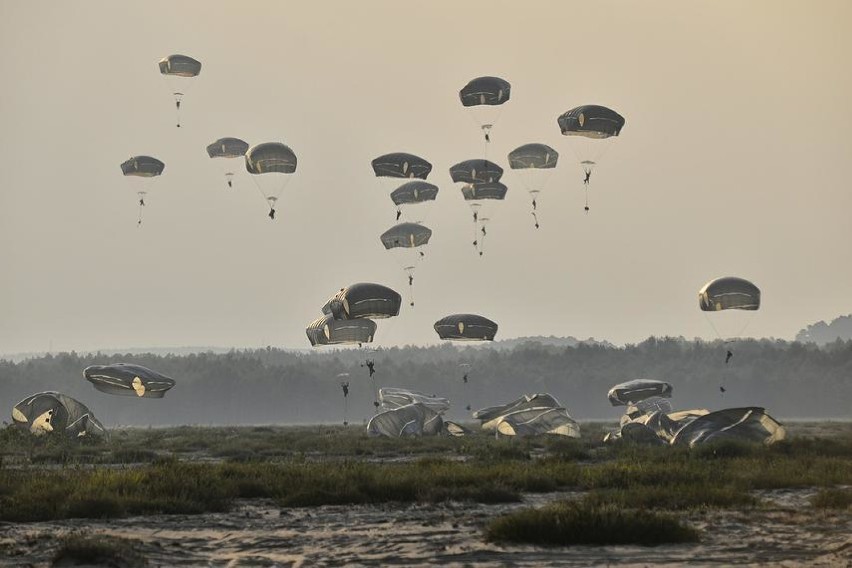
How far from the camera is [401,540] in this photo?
15211 mm

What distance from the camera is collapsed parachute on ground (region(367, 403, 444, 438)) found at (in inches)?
2020

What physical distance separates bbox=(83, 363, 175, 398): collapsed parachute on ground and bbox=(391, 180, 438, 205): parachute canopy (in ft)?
52.7

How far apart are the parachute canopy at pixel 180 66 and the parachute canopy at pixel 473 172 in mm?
14957

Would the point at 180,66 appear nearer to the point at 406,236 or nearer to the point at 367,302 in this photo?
the point at 406,236

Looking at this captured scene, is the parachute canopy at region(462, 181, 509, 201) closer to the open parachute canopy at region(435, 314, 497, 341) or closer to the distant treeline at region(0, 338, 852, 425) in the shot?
the open parachute canopy at region(435, 314, 497, 341)

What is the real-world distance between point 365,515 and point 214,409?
161 meters

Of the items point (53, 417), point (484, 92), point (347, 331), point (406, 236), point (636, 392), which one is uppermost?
point (484, 92)

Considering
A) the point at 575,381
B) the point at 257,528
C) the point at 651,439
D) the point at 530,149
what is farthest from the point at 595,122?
the point at 575,381

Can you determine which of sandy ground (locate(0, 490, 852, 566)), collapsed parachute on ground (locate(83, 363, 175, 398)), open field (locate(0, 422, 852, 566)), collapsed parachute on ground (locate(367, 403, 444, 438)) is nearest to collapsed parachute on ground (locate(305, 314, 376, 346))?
collapsed parachute on ground (locate(367, 403, 444, 438))

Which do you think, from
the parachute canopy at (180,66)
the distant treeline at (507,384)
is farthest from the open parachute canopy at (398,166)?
the distant treeline at (507,384)

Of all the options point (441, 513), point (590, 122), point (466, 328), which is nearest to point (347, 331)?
point (466, 328)

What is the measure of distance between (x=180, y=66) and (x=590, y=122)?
22.7 meters

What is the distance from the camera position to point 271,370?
7052 inches

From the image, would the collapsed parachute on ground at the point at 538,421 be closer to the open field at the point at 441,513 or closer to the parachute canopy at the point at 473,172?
the parachute canopy at the point at 473,172
